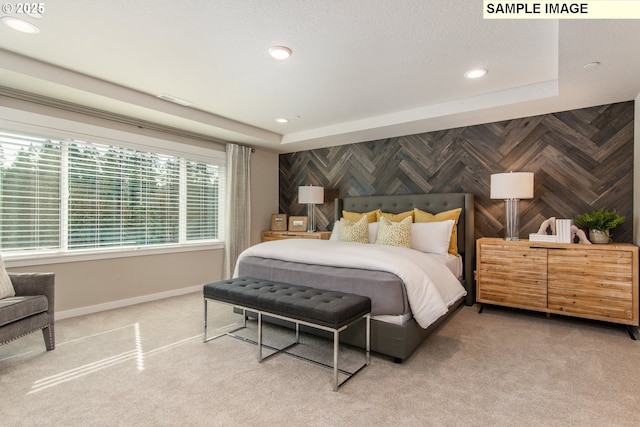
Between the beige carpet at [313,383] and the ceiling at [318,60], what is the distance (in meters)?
2.27

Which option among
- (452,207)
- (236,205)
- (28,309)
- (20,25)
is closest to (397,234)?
(452,207)

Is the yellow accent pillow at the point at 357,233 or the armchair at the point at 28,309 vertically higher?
the yellow accent pillow at the point at 357,233

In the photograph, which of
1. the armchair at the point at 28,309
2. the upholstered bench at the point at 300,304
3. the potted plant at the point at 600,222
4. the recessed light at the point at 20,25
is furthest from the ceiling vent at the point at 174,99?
the potted plant at the point at 600,222

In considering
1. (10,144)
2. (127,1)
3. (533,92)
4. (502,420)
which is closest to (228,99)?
(127,1)

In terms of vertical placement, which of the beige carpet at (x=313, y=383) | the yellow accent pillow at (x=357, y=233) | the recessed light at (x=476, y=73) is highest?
the recessed light at (x=476, y=73)

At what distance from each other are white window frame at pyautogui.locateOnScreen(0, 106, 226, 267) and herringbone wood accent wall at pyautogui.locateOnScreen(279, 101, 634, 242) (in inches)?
84.0

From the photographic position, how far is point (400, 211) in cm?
470

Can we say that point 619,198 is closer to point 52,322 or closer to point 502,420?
point 502,420

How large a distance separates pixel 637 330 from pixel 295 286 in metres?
3.22

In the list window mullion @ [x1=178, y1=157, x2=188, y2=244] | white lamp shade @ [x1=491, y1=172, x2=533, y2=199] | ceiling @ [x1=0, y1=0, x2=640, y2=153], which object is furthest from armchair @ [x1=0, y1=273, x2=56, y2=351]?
white lamp shade @ [x1=491, y1=172, x2=533, y2=199]

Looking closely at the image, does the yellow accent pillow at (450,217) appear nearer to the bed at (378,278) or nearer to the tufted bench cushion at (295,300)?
the bed at (378,278)

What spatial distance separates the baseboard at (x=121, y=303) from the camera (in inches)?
139

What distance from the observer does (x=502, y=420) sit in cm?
175

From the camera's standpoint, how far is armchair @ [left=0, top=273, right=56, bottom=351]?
2305 millimetres
